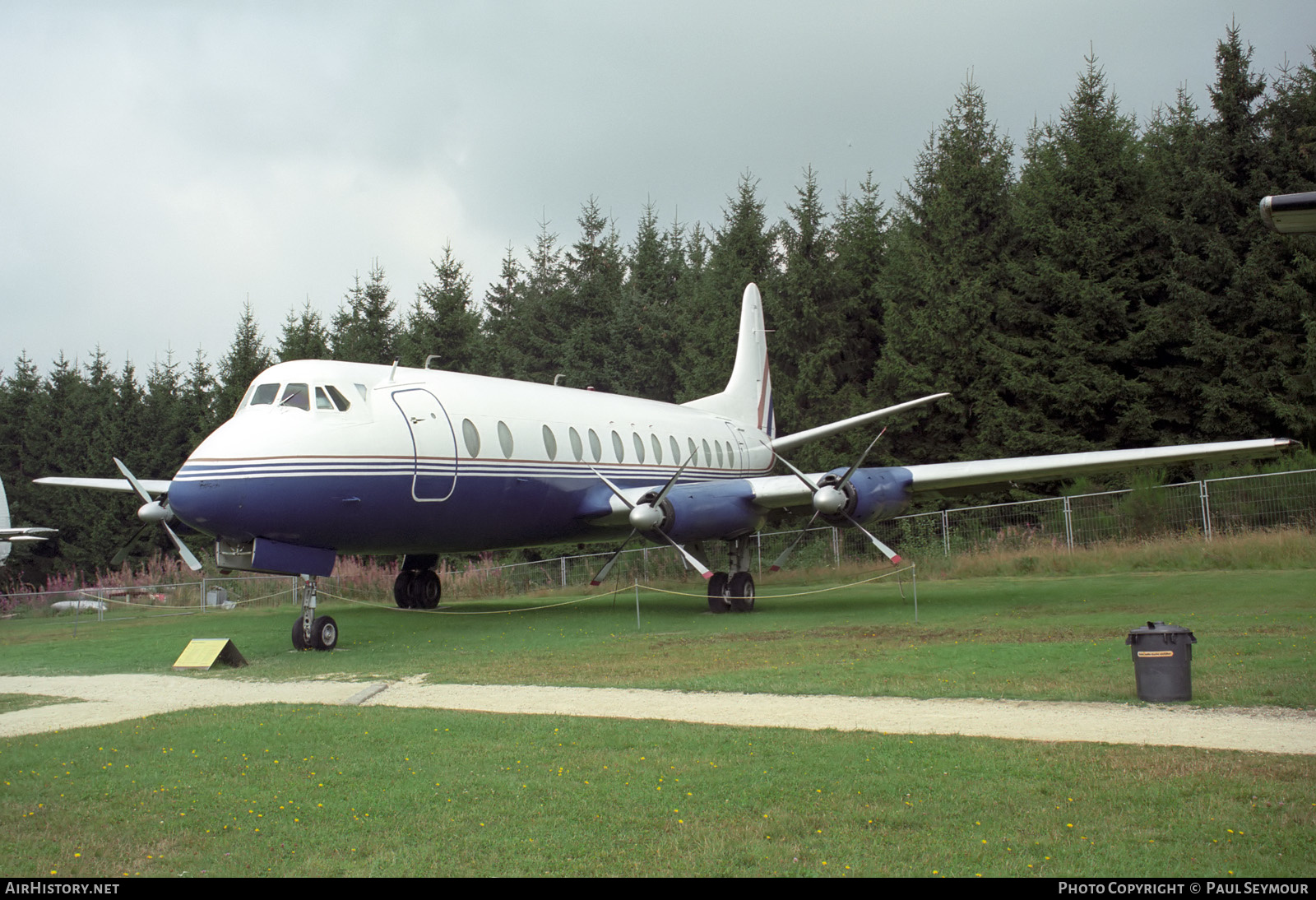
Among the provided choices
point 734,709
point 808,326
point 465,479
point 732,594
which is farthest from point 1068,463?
point 808,326

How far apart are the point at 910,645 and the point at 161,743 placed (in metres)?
8.58

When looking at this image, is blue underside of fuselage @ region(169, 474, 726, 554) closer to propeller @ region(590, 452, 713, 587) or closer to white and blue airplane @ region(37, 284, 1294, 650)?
white and blue airplane @ region(37, 284, 1294, 650)

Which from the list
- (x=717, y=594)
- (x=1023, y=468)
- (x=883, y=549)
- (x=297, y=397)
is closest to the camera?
(x=297, y=397)

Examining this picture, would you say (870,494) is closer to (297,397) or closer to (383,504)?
(383,504)

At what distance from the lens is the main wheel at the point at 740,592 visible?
63.5 ft

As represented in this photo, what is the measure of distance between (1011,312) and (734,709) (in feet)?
78.3

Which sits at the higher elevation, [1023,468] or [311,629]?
[1023,468]

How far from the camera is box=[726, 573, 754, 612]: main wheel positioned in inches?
762

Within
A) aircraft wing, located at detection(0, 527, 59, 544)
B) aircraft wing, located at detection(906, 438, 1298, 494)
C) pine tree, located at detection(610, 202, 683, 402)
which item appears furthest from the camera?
pine tree, located at detection(610, 202, 683, 402)

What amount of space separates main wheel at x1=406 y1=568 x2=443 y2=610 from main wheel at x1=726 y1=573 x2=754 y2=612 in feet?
21.6

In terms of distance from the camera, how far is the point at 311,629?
47.8ft

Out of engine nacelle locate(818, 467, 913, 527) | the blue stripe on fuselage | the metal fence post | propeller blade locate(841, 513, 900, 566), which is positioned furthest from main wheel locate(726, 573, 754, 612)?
the metal fence post

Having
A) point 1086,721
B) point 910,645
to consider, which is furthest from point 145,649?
point 1086,721
